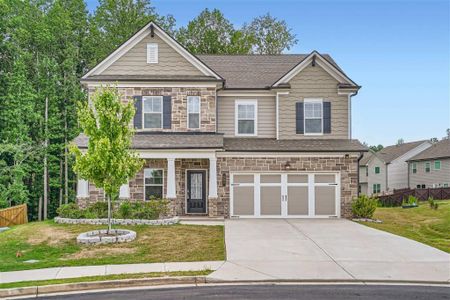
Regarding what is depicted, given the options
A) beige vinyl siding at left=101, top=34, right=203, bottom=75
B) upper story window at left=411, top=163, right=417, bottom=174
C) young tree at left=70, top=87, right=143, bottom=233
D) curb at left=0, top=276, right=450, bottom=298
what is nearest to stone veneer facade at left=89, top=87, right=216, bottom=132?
beige vinyl siding at left=101, top=34, right=203, bottom=75

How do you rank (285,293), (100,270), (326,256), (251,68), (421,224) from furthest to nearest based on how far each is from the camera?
(251,68)
(421,224)
(326,256)
(100,270)
(285,293)

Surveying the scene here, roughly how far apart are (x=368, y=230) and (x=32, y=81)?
25489 mm

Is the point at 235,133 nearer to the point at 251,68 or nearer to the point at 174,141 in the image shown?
the point at 174,141

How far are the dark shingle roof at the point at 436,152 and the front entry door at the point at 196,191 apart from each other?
30.7 m

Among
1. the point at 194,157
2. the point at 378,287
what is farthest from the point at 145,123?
the point at 378,287

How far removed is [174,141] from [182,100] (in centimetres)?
224

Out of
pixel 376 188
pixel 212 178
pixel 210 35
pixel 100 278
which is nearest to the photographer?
pixel 100 278

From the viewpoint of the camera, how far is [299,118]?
21.2 metres

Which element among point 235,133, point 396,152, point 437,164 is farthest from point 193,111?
point 396,152

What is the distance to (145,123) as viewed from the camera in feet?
68.2

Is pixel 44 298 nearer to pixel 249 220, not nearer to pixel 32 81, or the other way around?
pixel 249 220

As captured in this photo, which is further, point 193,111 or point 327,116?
point 327,116

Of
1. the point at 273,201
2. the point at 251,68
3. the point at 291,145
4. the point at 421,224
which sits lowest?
the point at 421,224

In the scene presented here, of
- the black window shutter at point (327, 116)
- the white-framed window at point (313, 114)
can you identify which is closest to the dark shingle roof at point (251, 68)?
the white-framed window at point (313, 114)
